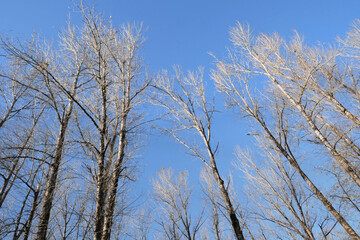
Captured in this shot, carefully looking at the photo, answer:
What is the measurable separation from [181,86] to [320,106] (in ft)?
15.6

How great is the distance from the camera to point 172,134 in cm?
717

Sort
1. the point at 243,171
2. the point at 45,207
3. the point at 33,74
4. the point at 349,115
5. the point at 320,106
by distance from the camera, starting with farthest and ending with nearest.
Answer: the point at 243,171, the point at 320,106, the point at 349,115, the point at 45,207, the point at 33,74

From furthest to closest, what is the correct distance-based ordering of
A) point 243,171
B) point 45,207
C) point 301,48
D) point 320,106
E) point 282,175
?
point 243,171
point 282,175
point 301,48
point 320,106
point 45,207

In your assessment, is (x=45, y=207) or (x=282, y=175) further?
(x=282, y=175)

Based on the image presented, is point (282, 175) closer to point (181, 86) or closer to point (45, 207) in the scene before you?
point (181, 86)

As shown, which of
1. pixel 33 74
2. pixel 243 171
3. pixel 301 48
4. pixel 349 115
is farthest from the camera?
pixel 243 171

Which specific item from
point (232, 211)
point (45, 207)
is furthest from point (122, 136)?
point (232, 211)

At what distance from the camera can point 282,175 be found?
352 inches

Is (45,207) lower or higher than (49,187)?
lower

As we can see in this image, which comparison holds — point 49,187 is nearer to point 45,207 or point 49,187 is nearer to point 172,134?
point 45,207

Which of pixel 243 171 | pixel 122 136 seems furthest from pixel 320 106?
pixel 122 136

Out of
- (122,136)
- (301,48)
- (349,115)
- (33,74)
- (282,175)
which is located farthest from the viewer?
(282,175)

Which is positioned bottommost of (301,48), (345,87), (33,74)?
(33,74)

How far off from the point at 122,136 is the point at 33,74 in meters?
2.37
